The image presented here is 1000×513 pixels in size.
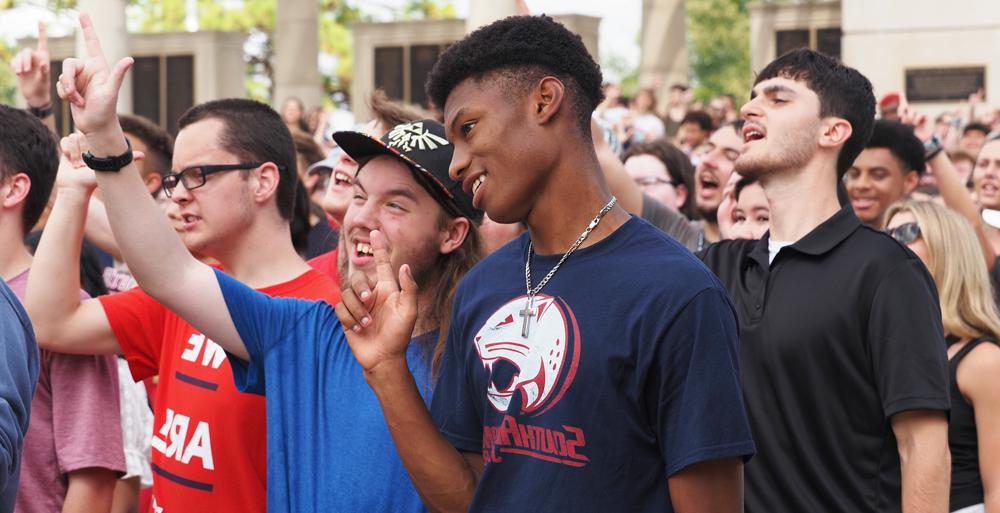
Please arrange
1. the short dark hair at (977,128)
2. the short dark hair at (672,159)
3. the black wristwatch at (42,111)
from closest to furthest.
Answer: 1. the black wristwatch at (42,111)
2. the short dark hair at (672,159)
3. the short dark hair at (977,128)

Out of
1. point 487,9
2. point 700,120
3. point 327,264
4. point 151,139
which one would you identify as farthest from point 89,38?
point 487,9

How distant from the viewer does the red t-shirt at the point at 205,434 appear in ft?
11.7

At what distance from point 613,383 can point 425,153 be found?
1.19 metres

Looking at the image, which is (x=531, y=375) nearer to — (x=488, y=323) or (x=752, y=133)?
(x=488, y=323)

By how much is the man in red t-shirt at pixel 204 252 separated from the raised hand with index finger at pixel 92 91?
0.66 metres

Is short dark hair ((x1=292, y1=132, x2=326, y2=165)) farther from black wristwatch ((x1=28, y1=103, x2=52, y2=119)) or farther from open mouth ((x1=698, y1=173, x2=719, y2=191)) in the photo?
black wristwatch ((x1=28, y1=103, x2=52, y2=119))

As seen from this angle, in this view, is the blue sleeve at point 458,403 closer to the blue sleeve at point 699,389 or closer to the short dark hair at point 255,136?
the blue sleeve at point 699,389

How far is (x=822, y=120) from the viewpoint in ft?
13.5

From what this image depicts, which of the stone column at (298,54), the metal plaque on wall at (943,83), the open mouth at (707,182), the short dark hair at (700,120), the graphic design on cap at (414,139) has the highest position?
the stone column at (298,54)

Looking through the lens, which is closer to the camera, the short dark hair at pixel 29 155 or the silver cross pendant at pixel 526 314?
the silver cross pendant at pixel 526 314

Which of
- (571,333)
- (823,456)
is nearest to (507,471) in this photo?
(571,333)

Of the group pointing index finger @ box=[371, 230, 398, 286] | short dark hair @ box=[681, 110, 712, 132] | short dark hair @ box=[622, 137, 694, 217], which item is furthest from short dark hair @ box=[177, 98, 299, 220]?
short dark hair @ box=[681, 110, 712, 132]

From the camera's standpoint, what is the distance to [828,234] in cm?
393

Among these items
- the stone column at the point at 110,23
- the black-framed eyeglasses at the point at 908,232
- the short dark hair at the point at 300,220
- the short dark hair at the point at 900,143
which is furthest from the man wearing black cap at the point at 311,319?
the stone column at the point at 110,23
